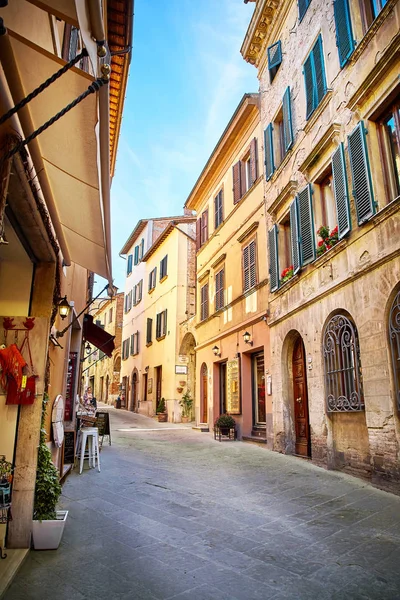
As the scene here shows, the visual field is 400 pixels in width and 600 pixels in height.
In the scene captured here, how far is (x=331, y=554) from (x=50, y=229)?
3957 mm

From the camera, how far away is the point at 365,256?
6.77m

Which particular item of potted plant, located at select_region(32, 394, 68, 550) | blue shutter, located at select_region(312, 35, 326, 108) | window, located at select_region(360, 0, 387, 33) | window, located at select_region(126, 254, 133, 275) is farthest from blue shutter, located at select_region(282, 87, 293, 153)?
window, located at select_region(126, 254, 133, 275)

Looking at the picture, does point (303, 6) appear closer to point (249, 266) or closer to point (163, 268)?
point (249, 266)

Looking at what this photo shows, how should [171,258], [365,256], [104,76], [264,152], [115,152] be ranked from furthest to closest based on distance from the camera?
[171,258]
[264,152]
[115,152]
[365,256]
[104,76]

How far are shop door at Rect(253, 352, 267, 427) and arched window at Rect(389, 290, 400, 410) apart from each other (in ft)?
19.8

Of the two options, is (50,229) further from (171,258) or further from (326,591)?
(171,258)

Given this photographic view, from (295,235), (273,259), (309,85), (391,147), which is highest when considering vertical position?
(309,85)

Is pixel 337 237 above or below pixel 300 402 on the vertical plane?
above

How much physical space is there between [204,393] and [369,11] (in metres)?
12.9

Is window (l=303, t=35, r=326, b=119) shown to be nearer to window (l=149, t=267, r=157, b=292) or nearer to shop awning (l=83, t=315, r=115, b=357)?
shop awning (l=83, t=315, r=115, b=357)

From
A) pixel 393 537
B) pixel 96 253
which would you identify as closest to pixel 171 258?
pixel 96 253

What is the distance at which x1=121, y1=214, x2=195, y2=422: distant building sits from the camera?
67.6 feet

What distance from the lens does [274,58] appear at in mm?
11609

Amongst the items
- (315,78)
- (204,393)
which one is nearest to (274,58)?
(315,78)
